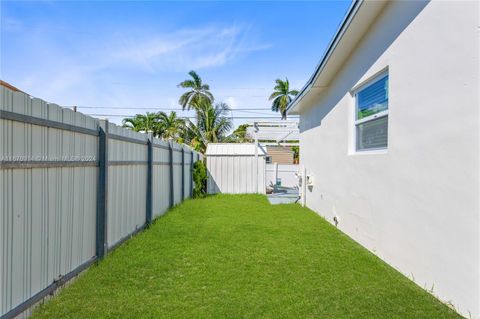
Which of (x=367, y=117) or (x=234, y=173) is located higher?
(x=367, y=117)

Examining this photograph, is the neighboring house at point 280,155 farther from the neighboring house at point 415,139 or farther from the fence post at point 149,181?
the fence post at point 149,181

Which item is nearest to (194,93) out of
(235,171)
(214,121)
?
(214,121)

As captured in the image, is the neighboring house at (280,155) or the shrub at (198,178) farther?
the neighboring house at (280,155)

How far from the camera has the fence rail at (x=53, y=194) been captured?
252 centimetres

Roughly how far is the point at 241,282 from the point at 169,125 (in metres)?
29.7

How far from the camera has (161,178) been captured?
8.07 m

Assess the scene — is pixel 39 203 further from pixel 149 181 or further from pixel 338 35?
pixel 338 35

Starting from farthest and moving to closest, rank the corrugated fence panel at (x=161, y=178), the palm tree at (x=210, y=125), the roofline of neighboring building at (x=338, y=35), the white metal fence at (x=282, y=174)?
the palm tree at (x=210, y=125) → the white metal fence at (x=282, y=174) → the corrugated fence panel at (x=161, y=178) → the roofline of neighboring building at (x=338, y=35)

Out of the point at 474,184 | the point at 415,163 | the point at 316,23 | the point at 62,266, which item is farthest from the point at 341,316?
the point at 316,23

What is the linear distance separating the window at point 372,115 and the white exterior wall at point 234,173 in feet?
29.5

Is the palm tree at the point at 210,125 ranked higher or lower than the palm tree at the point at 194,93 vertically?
lower

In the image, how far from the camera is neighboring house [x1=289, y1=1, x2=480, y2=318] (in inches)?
109

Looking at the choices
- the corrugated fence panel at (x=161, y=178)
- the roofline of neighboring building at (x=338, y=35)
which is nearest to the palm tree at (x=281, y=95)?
the roofline of neighboring building at (x=338, y=35)

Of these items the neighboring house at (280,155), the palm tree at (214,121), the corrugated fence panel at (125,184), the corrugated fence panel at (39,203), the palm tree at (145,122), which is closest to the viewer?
the corrugated fence panel at (39,203)
